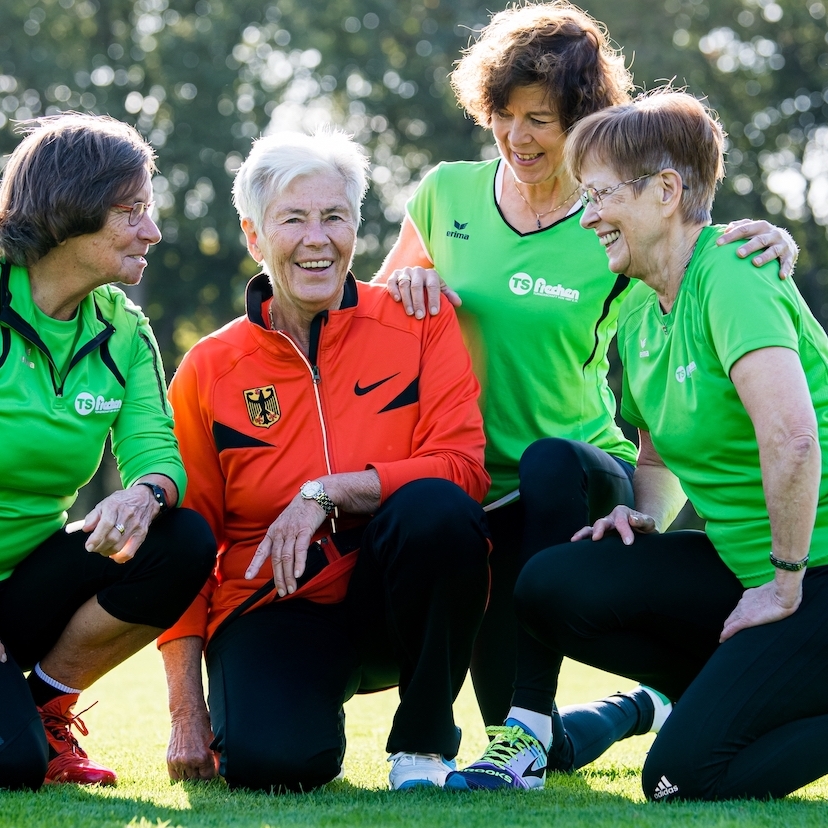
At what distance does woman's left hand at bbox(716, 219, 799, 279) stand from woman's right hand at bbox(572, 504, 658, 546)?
35.0 inches

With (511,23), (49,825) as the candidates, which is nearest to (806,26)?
(511,23)

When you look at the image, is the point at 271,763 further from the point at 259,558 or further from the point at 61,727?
the point at 61,727

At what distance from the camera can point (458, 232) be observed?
4672 mm

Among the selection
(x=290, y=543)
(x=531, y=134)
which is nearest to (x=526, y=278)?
(x=531, y=134)

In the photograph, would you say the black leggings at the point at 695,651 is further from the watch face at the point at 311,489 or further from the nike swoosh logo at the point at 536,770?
the watch face at the point at 311,489

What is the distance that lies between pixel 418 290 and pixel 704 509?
4.11 ft

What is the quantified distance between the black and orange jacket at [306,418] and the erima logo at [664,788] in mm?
1102

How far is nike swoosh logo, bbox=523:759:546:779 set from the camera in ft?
12.5

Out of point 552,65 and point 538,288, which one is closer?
point 552,65

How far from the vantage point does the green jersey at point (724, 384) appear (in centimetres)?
353

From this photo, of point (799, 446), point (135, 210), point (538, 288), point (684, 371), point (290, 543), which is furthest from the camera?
point (538, 288)

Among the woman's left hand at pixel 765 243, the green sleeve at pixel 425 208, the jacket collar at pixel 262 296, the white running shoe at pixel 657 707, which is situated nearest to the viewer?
the woman's left hand at pixel 765 243

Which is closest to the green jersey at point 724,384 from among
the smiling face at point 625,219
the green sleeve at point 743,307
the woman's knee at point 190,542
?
the green sleeve at point 743,307

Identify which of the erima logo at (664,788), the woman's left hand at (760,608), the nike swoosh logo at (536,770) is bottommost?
the nike swoosh logo at (536,770)
